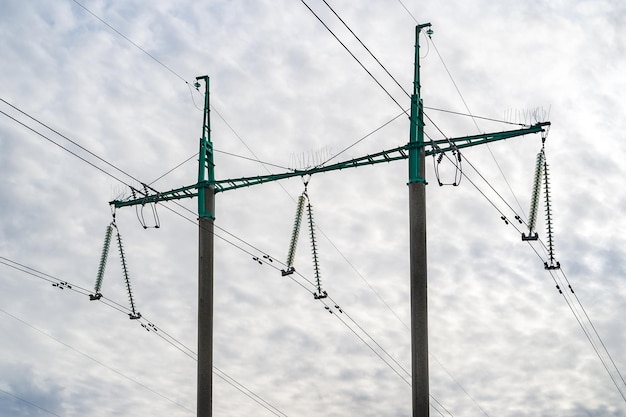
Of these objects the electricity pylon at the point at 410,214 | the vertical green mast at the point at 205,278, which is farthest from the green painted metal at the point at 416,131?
the vertical green mast at the point at 205,278

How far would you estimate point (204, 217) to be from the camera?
138 feet

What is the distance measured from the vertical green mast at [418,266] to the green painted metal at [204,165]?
9063 millimetres

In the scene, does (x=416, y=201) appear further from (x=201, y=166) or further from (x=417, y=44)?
(x=201, y=166)

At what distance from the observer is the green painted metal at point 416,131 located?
36500 mm

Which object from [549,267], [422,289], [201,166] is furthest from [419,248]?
[201,166]

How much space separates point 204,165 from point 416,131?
971 centimetres

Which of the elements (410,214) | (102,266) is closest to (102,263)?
(102,266)

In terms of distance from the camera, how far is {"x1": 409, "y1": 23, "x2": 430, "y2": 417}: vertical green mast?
1344 inches

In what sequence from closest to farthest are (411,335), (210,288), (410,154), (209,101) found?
(411,335) → (410,154) → (210,288) → (209,101)

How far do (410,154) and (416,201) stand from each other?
1847 mm

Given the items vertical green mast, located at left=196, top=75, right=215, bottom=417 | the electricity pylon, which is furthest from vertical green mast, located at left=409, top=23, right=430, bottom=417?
vertical green mast, located at left=196, top=75, right=215, bottom=417

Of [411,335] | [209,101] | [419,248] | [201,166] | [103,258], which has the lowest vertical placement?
[411,335]

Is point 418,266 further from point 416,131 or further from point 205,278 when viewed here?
point 205,278

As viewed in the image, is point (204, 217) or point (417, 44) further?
point (204, 217)
